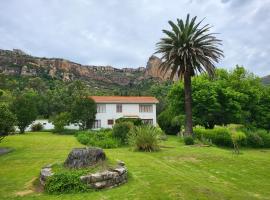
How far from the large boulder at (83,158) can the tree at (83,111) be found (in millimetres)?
34944

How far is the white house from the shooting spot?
5212 centimetres

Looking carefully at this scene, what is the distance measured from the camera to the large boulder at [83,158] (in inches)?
455

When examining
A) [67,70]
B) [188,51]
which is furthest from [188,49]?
[67,70]

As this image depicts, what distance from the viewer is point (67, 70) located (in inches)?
5915

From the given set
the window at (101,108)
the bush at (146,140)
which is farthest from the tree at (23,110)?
the bush at (146,140)

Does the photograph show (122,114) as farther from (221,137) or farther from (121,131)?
(121,131)

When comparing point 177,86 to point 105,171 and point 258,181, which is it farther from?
point 105,171

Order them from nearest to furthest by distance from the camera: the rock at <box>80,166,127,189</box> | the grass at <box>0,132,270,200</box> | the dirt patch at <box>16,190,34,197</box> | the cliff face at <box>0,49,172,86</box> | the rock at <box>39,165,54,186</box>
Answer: the grass at <box>0,132,270,200</box>
the dirt patch at <box>16,190,34,197</box>
the rock at <box>80,166,127,189</box>
the rock at <box>39,165,54,186</box>
the cliff face at <box>0,49,172,86</box>

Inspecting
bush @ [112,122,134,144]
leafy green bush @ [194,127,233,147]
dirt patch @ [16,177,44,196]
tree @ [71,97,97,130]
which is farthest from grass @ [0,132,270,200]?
tree @ [71,97,97,130]

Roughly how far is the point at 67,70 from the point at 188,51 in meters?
126

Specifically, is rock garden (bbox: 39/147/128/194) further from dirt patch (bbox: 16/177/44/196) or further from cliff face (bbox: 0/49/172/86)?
cliff face (bbox: 0/49/172/86)

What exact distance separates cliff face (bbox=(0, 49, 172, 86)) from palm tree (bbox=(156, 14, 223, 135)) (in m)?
79.3

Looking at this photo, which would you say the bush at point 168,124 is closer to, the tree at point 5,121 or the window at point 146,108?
the window at point 146,108

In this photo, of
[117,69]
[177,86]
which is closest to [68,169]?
[177,86]
